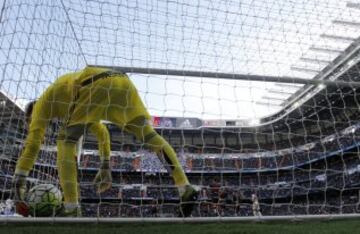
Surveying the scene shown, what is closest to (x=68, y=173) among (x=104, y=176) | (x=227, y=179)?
(x=104, y=176)

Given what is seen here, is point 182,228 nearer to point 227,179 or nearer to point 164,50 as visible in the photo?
point 164,50

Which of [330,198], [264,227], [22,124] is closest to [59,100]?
[22,124]

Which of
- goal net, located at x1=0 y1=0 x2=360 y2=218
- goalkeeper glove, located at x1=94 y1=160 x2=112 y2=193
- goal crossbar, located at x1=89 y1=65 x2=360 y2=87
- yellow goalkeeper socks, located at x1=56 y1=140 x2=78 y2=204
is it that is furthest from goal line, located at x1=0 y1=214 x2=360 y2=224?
goal crossbar, located at x1=89 y1=65 x2=360 y2=87

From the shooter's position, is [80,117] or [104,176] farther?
[104,176]

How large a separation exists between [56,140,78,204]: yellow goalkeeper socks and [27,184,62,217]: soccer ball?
102 millimetres

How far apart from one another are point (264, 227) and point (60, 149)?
1.64 meters

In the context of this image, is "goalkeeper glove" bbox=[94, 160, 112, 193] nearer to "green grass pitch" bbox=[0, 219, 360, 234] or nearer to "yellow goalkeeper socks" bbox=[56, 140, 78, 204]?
"yellow goalkeeper socks" bbox=[56, 140, 78, 204]

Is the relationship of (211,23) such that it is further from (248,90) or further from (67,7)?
(67,7)

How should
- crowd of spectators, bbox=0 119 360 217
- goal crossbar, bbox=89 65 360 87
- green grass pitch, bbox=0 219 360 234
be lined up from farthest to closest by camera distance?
crowd of spectators, bbox=0 119 360 217 → goal crossbar, bbox=89 65 360 87 → green grass pitch, bbox=0 219 360 234

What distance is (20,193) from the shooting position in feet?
10.2

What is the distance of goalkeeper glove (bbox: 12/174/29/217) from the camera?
3001 mm

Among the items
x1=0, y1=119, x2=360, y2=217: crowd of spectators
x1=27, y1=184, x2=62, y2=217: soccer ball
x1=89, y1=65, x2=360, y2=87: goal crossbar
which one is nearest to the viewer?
x1=27, y1=184, x2=62, y2=217: soccer ball

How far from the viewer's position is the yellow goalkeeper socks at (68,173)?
2.97 metres

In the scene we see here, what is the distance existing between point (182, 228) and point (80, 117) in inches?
47.7
